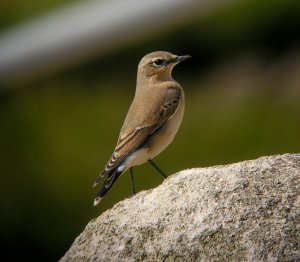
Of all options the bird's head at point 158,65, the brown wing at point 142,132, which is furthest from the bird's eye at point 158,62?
the brown wing at point 142,132

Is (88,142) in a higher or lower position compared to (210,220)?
lower

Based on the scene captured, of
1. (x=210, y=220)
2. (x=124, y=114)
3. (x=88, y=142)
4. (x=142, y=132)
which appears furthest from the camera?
(x=124, y=114)

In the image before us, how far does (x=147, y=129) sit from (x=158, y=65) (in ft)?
3.42

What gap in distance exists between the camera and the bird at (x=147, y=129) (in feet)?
26.7

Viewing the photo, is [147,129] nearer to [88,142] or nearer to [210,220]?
[210,220]

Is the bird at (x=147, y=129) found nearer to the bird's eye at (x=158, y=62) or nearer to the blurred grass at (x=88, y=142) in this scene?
the bird's eye at (x=158, y=62)

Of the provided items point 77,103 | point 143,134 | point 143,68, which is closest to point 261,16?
point 77,103

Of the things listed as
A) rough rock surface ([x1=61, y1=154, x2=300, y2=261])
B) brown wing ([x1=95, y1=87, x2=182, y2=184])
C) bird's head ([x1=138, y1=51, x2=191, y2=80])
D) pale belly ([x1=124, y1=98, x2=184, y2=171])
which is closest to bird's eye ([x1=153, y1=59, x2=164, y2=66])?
bird's head ([x1=138, y1=51, x2=191, y2=80])

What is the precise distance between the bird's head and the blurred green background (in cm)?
292

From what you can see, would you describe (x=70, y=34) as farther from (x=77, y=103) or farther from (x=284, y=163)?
(x=284, y=163)

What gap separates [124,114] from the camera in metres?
14.3

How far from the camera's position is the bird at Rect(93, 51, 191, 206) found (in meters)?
8.13

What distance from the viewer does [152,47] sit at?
1563cm

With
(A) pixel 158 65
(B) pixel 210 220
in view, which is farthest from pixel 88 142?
(B) pixel 210 220
